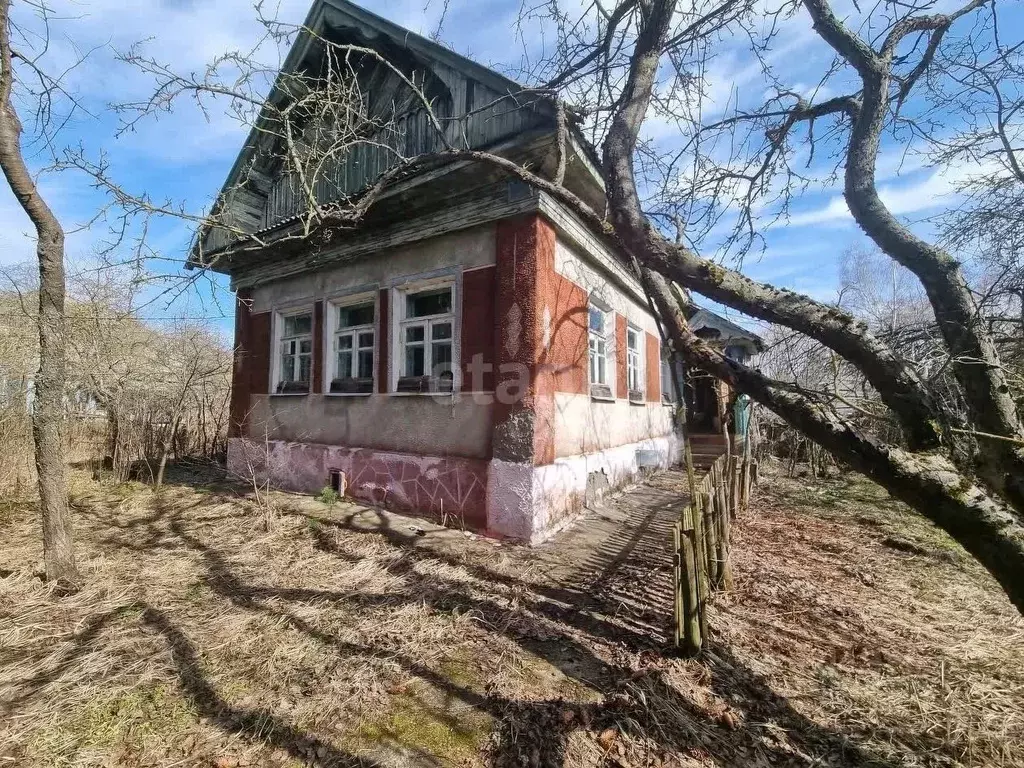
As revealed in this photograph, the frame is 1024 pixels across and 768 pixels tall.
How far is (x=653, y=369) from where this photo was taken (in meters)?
10.3

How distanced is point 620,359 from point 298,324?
610 centimetres

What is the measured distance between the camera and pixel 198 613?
11.3 feet

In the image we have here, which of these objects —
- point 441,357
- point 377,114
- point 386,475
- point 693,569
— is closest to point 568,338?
point 441,357

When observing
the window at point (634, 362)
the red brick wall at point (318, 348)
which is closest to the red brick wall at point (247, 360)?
the red brick wall at point (318, 348)

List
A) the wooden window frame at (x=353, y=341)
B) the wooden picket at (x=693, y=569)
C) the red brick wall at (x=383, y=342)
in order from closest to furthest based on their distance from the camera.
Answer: the wooden picket at (x=693, y=569)
the red brick wall at (x=383, y=342)
the wooden window frame at (x=353, y=341)

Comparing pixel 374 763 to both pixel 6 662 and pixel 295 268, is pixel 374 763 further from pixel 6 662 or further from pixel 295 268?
pixel 295 268

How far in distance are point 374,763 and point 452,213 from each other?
5.61 metres

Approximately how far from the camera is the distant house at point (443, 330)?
527cm

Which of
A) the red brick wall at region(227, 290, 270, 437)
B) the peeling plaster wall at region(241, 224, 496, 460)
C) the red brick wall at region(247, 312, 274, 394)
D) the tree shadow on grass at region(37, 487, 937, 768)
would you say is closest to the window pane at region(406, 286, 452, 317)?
the peeling plaster wall at region(241, 224, 496, 460)

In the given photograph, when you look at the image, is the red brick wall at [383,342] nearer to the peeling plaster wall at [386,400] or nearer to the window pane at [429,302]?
the peeling plaster wall at [386,400]

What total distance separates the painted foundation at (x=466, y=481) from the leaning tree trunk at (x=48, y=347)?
8.19 ft

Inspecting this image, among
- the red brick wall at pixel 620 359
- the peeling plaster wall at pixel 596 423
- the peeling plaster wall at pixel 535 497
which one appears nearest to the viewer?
the peeling plaster wall at pixel 535 497

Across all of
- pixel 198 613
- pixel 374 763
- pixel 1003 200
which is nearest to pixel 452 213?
pixel 198 613

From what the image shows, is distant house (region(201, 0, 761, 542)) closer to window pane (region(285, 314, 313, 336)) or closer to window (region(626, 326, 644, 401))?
window pane (region(285, 314, 313, 336))
